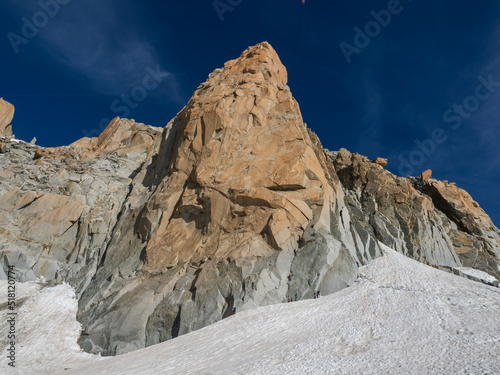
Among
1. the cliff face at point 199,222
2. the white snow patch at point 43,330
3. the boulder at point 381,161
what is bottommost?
the white snow patch at point 43,330

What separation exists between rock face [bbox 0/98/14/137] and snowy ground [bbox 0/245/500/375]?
5809cm

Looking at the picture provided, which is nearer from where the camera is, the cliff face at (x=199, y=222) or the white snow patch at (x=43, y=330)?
the white snow patch at (x=43, y=330)

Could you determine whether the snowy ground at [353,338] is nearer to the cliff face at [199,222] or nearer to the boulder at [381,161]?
the cliff face at [199,222]

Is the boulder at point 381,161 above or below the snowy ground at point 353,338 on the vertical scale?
above

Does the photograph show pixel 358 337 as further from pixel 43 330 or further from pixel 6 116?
pixel 6 116

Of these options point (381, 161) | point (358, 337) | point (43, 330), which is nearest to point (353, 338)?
point (358, 337)

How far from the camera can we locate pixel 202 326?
21812 millimetres

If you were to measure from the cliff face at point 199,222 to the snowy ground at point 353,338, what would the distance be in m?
2.32

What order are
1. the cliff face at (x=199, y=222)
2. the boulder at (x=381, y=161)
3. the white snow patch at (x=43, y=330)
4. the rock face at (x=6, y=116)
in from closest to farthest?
the white snow patch at (x=43, y=330)
the cliff face at (x=199, y=222)
the rock face at (x=6, y=116)
the boulder at (x=381, y=161)

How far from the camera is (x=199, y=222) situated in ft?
97.4

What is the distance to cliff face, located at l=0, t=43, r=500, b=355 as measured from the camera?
2397 centimetres

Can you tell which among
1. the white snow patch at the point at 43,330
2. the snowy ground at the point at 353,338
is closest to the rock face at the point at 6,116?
the white snow patch at the point at 43,330

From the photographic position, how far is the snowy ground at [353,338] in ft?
38.2

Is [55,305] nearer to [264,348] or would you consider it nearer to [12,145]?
[264,348]
